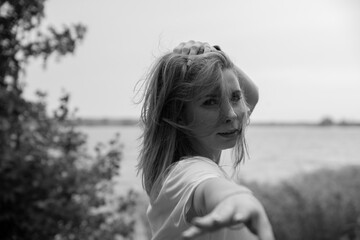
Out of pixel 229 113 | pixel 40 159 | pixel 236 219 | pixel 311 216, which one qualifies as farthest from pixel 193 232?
pixel 311 216

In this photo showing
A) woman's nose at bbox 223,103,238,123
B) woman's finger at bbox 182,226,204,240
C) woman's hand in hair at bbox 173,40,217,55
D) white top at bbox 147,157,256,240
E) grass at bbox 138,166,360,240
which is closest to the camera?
woman's finger at bbox 182,226,204,240

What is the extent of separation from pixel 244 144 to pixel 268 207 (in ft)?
24.8

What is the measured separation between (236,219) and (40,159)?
308 cm

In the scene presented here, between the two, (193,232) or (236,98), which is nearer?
(193,232)

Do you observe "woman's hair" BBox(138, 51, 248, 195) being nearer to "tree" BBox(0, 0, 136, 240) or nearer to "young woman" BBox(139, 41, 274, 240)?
"young woman" BBox(139, 41, 274, 240)

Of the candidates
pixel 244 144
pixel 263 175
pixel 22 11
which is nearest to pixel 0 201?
pixel 22 11

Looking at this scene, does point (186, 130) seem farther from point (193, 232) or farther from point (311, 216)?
point (311, 216)

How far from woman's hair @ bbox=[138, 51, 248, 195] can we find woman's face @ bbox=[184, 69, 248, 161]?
2cm

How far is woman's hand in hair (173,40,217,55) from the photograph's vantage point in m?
1.62

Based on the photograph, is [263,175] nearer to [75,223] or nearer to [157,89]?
[75,223]

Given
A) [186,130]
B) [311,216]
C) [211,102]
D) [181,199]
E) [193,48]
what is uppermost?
[193,48]

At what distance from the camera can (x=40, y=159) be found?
12.2 feet

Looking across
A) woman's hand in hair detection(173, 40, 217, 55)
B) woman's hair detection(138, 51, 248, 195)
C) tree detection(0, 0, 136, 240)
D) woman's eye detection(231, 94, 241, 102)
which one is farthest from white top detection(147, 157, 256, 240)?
tree detection(0, 0, 136, 240)

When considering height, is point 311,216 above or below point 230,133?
below
